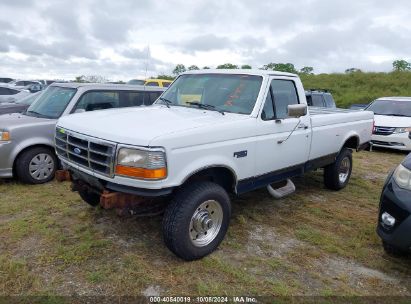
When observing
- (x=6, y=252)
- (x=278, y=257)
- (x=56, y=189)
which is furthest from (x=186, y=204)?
(x=56, y=189)

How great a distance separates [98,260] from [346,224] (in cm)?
324

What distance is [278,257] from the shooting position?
402 centimetres

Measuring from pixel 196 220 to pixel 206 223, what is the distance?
5.2 inches

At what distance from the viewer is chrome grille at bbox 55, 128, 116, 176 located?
3.46 m

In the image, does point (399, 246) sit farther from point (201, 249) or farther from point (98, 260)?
point (98, 260)

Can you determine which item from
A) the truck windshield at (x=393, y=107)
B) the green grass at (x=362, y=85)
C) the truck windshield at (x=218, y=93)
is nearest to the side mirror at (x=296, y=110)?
the truck windshield at (x=218, y=93)

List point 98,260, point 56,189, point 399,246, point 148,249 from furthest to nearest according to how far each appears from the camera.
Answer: point 56,189, point 148,249, point 98,260, point 399,246

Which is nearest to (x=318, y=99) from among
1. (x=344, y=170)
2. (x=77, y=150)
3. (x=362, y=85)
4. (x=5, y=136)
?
(x=344, y=170)

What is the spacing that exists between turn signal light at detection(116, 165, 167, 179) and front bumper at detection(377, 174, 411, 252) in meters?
2.23

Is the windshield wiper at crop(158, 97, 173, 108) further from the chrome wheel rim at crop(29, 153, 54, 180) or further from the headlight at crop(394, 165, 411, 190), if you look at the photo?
the headlight at crop(394, 165, 411, 190)

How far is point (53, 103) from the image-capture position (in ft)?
22.0

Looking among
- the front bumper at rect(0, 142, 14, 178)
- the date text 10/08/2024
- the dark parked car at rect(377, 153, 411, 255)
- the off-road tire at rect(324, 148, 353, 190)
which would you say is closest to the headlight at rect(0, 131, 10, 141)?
the front bumper at rect(0, 142, 14, 178)

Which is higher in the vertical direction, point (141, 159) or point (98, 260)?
point (141, 159)

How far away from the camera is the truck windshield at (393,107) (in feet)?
36.9
